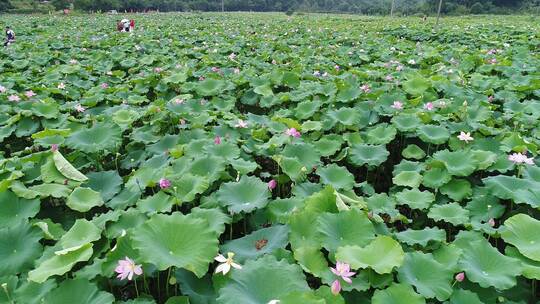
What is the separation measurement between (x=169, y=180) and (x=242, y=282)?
1.03m

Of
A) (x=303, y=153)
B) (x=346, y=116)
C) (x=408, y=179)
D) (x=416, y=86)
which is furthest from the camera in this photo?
(x=416, y=86)

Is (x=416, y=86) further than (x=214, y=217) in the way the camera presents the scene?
Yes

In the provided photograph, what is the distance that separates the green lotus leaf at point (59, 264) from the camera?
164cm

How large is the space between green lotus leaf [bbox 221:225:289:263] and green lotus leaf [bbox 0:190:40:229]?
3.60ft

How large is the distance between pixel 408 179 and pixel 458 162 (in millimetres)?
367

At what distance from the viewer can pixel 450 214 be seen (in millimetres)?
2309

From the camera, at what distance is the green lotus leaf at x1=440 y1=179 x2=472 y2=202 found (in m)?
2.57

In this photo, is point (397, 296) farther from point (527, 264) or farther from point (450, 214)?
point (450, 214)

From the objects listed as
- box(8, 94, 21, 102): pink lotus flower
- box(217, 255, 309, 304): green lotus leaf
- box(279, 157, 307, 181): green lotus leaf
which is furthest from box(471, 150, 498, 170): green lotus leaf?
box(8, 94, 21, 102): pink lotus flower

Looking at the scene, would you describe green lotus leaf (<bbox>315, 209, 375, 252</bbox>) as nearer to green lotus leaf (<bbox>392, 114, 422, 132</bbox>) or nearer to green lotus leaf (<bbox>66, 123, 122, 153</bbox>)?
green lotus leaf (<bbox>392, 114, 422, 132</bbox>)

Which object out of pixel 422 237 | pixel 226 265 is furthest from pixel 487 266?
pixel 226 265

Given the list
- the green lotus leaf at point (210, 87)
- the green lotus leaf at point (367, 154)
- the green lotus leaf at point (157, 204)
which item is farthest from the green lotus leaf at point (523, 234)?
the green lotus leaf at point (210, 87)

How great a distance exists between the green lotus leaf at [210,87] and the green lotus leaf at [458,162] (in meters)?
2.61

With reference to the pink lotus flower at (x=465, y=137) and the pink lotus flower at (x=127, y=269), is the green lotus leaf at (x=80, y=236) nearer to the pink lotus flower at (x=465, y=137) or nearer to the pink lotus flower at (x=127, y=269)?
the pink lotus flower at (x=127, y=269)
